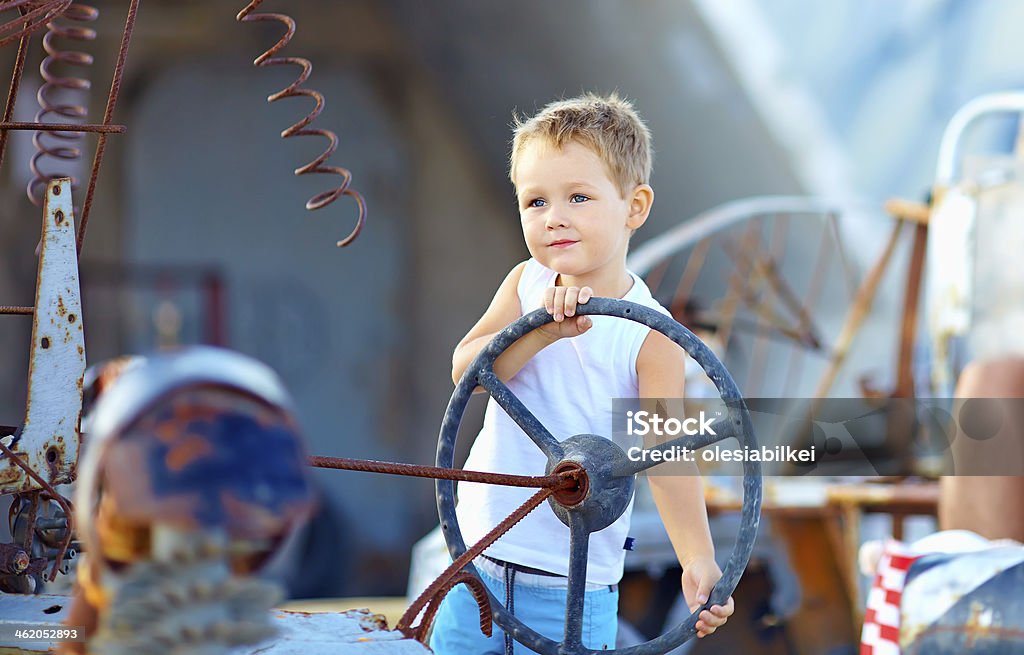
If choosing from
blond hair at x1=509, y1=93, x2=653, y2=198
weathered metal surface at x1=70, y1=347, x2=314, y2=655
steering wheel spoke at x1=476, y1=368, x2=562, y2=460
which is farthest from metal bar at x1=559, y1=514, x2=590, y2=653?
weathered metal surface at x1=70, y1=347, x2=314, y2=655

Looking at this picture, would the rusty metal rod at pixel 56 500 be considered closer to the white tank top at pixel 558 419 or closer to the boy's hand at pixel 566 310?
the white tank top at pixel 558 419

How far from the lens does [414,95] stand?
7.17 meters

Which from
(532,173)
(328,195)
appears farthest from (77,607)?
(328,195)

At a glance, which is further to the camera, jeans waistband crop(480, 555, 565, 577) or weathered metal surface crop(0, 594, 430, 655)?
jeans waistband crop(480, 555, 565, 577)

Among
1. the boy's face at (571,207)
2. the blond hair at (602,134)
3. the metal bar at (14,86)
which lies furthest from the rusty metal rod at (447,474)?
the metal bar at (14,86)

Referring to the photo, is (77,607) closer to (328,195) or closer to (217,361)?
(217,361)

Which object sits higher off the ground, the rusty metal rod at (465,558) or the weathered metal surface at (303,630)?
the rusty metal rod at (465,558)

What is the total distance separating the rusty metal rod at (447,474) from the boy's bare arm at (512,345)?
6.7 inches

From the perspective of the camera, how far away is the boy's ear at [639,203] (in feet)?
5.07

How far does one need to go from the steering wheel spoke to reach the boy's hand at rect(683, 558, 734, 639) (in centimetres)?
21

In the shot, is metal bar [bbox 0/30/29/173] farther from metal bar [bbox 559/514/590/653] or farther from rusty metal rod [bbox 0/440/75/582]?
metal bar [bbox 559/514/590/653]

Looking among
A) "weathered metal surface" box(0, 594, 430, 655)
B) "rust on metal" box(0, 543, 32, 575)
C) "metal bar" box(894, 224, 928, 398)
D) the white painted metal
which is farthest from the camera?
"metal bar" box(894, 224, 928, 398)

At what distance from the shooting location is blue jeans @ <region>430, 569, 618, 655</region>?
5.01 feet

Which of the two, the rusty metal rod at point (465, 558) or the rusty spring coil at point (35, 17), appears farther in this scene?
the rusty spring coil at point (35, 17)
